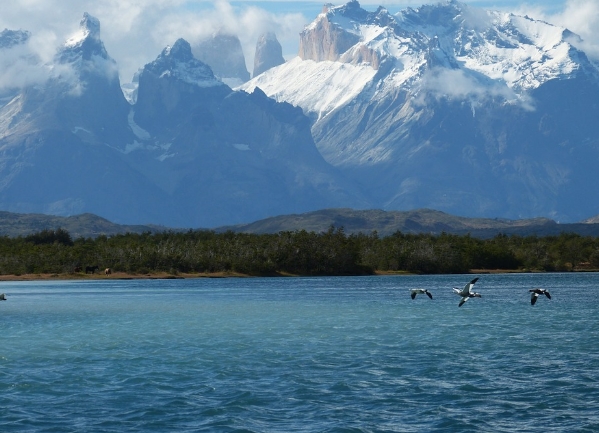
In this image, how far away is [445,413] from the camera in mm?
43500

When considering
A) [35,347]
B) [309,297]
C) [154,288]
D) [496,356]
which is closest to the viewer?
[496,356]

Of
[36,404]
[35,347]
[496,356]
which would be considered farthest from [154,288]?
[36,404]

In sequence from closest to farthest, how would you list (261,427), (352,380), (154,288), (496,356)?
(261,427) < (352,380) < (496,356) < (154,288)

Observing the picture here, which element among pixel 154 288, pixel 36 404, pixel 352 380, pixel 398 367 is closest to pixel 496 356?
pixel 398 367

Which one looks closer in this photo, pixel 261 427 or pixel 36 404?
pixel 261 427

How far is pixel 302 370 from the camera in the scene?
182 ft

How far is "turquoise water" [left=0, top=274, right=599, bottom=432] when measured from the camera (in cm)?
4272

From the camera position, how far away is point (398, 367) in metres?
56.0

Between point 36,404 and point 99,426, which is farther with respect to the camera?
point 36,404

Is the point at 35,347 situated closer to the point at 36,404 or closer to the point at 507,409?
the point at 36,404

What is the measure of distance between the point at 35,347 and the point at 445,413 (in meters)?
33.5

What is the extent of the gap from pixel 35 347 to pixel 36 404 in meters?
22.8

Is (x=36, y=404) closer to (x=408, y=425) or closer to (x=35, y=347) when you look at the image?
(x=408, y=425)

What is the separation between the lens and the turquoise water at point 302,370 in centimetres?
4272
